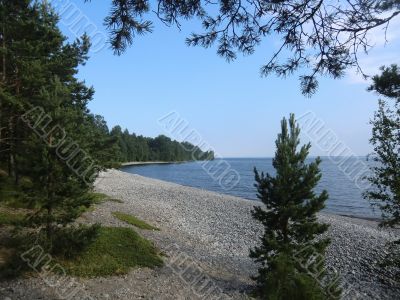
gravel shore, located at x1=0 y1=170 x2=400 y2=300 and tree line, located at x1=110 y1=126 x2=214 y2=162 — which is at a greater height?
tree line, located at x1=110 y1=126 x2=214 y2=162

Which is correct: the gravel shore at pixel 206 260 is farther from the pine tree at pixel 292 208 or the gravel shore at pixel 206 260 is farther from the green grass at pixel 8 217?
the green grass at pixel 8 217

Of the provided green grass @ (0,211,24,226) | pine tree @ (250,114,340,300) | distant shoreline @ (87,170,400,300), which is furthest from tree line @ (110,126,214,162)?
pine tree @ (250,114,340,300)

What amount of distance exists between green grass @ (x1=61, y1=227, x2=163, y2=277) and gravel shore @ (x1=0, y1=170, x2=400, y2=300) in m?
0.39

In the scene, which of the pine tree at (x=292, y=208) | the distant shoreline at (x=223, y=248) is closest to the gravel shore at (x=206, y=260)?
the distant shoreline at (x=223, y=248)

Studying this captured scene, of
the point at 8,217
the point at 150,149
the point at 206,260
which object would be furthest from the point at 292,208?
the point at 150,149

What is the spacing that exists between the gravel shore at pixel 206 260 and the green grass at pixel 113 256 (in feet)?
1.29

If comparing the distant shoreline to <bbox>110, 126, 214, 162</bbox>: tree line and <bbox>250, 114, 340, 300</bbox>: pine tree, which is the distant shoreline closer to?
<bbox>250, 114, 340, 300</bbox>: pine tree

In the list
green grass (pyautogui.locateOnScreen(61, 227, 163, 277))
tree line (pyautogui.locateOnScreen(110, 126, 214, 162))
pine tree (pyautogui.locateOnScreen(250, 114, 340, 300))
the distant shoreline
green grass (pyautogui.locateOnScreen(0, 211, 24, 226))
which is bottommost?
the distant shoreline

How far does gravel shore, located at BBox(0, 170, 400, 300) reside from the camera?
388 inches

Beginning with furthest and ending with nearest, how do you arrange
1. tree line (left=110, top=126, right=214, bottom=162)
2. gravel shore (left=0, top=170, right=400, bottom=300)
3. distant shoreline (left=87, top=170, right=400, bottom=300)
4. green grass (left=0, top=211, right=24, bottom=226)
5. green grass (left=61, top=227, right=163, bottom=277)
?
1. tree line (left=110, top=126, right=214, bottom=162)
2. green grass (left=0, top=211, right=24, bottom=226)
3. distant shoreline (left=87, top=170, right=400, bottom=300)
4. green grass (left=61, top=227, right=163, bottom=277)
5. gravel shore (left=0, top=170, right=400, bottom=300)

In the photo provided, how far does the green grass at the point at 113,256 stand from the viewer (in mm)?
10578

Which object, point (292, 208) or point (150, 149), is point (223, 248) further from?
point (150, 149)

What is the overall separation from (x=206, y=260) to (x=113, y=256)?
3860 mm

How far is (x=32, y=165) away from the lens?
1022cm
